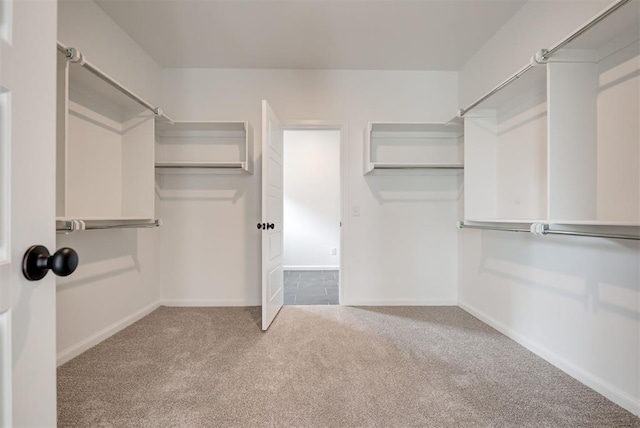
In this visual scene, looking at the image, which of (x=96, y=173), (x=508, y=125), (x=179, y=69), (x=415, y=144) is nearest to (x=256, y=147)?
(x=179, y=69)

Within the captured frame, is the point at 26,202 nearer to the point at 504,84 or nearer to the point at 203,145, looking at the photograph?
the point at 504,84

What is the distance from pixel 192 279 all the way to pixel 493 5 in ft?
11.3

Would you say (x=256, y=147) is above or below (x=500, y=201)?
above

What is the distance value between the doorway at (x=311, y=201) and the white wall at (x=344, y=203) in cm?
221

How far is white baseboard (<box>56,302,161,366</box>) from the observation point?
76.9 inches

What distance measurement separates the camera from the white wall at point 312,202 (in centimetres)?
543

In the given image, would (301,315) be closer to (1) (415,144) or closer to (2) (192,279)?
(2) (192,279)

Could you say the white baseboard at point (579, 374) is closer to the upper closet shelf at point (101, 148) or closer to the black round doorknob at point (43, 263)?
the black round doorknob at point (43, 263)

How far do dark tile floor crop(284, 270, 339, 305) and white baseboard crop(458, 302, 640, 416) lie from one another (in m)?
1.63

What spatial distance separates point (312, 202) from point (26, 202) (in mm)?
4974

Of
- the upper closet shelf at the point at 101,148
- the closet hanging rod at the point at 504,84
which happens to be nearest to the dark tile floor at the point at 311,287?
the upper closet shelf at the point at 101,148

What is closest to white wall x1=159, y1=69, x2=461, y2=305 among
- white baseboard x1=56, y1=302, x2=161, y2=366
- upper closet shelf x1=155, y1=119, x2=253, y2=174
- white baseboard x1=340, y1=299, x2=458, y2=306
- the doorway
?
white baseboard x1=340, y1=299, x2=458, y2=306

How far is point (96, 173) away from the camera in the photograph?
2.25 metres

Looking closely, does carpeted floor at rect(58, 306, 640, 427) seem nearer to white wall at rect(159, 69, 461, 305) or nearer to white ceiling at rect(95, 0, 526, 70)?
white wall at rect(159, 69, 461, 305)
